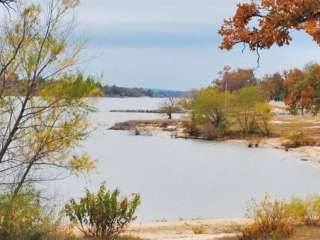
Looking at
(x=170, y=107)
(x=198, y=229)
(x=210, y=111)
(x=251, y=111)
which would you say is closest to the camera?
(x=198, y=229)

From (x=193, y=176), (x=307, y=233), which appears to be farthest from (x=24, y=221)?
(x=193, y=176)

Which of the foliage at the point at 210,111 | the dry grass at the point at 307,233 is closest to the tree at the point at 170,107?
the foliage at the point at 210,111

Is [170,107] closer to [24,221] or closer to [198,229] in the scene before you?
[198,229]

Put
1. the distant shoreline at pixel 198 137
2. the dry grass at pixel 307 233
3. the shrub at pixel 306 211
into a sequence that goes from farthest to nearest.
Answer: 1. the distant shoreline at pixel 198 137
2. the shrub at pixel 306 211
3. the dry grass at pixel 307 233

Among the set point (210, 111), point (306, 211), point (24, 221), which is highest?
point (210, 111)

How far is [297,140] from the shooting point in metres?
62.1

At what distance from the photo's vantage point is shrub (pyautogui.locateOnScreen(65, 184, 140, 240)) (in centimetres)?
1249

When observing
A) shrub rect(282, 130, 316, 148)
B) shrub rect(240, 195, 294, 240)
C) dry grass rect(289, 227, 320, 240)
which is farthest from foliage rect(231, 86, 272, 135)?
shrub rect(240, 195, 294, 240)

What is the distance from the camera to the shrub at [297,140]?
201 feet

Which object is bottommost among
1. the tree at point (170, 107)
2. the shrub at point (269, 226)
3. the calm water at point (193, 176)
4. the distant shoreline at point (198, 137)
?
the calm water at point (193, 176)

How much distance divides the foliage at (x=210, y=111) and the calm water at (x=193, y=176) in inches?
442

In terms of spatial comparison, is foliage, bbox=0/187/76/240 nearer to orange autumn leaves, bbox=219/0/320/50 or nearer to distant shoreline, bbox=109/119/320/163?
orange autumn leaves, bbox=219/0/320/50

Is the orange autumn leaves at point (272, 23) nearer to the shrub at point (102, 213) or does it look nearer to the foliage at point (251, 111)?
the shrub at point (102, 213)

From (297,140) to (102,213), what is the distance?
2038 inches
